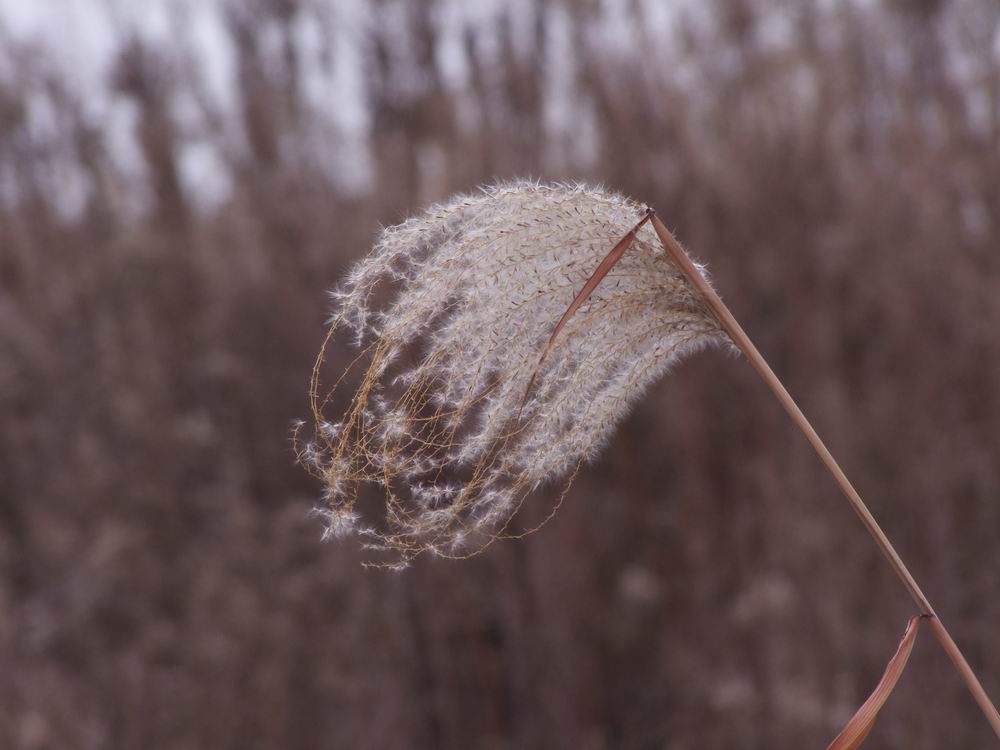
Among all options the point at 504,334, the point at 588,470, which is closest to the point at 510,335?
the point at 504,334

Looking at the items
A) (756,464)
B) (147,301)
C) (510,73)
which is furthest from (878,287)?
(147,301)

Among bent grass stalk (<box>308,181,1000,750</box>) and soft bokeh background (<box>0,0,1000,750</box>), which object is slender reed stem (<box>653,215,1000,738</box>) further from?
soft bokeh background (<box>0,0,1000,750</box>)

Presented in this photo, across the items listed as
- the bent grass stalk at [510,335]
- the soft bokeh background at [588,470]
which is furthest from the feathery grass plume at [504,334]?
the soft bokeh background at [588,470]

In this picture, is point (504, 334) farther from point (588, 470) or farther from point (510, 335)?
point (588, 470)

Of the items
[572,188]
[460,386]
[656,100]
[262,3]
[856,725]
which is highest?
[262,3]

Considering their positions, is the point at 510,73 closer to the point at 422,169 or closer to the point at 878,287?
the point at 422,169

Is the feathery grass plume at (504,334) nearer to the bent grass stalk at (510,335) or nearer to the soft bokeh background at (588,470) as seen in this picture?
the bent grass stalk at (510,335)
